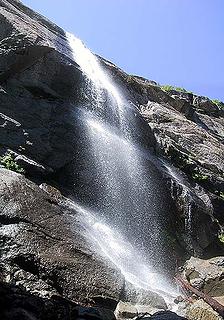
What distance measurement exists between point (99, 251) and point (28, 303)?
5905mm

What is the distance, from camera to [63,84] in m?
19.4

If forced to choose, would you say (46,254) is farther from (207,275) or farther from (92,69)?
(92,69)

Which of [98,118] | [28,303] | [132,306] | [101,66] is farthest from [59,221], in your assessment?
[101,66]

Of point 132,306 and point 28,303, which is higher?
point 28,303

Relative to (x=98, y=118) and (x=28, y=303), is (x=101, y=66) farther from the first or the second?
(x=28, y=303)

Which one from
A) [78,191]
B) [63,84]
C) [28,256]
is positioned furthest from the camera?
[63,84]

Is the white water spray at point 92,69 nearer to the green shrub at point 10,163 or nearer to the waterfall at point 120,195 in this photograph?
the waterfall at point 120,195

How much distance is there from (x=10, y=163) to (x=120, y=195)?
17.0ft

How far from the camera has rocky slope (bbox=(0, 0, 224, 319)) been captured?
9.19 metres

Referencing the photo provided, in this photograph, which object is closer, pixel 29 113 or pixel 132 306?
pixel 132 306

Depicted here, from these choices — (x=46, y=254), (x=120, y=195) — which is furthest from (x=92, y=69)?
(x=46, y=254)

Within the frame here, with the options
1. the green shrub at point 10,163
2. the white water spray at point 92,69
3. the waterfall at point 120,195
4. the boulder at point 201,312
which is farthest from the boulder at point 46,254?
the white water spray at point 92,69

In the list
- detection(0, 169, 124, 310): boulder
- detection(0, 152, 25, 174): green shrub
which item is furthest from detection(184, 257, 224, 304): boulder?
detection(0, 152, 25, 174): green shrub

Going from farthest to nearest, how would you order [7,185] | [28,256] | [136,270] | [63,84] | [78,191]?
[63,84] → [78,191] → [136,270] → [7,185] → [28,256]
